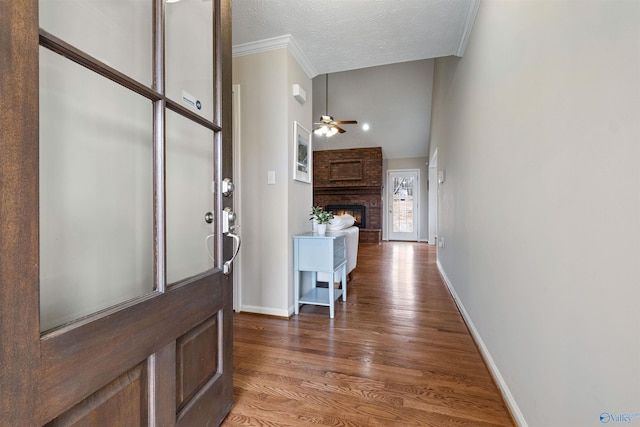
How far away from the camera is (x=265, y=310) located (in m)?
2.54

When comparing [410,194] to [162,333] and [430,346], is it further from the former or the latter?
[162,333]

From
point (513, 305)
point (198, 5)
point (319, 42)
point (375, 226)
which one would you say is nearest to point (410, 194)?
point (375, 226)

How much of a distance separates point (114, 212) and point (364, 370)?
1.51m

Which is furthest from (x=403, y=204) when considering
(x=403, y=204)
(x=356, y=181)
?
(x=356, y=181)

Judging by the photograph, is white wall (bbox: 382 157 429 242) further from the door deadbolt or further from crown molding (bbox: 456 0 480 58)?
the door deadbolt

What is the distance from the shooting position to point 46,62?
648 mm

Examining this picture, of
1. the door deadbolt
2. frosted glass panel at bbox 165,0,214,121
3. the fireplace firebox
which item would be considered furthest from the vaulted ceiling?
the fireplace firebox

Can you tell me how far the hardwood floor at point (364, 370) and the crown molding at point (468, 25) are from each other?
2285 mm

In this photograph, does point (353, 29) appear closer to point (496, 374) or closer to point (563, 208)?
point (563, 208)

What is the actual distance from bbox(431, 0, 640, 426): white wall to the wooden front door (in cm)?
119

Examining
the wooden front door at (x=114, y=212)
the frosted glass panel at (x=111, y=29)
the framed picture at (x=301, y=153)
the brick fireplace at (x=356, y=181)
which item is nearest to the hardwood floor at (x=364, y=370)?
the wooden front door at (x=114, y=212)

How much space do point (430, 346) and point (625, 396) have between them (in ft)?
4.61

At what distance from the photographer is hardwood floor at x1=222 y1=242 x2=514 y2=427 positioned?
1.32 meters

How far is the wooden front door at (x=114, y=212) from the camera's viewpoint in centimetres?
52
